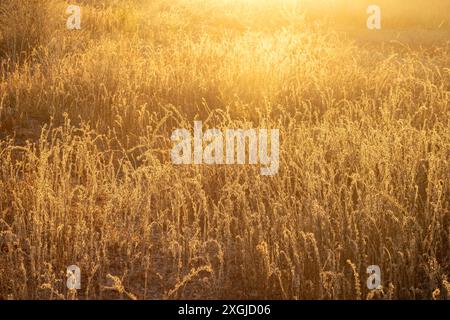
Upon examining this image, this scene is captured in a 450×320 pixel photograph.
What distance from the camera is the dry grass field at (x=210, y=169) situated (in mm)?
3252

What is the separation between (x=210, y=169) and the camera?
471cm

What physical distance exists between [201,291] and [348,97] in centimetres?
405

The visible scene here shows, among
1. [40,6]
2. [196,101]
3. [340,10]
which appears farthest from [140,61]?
[340,10]

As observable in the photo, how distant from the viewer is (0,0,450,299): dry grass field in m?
3.25

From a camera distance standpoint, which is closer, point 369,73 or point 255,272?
point 255,272

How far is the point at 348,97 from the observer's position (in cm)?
666

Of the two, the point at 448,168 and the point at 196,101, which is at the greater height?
the point at 196,101

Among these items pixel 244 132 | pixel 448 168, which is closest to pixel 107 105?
pixel 244 132

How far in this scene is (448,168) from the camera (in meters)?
3.75

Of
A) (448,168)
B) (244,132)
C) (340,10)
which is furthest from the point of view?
(340,10)
